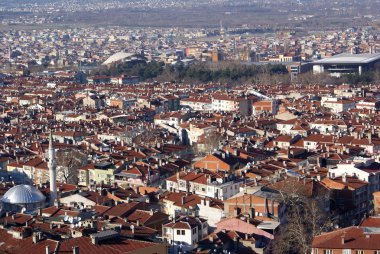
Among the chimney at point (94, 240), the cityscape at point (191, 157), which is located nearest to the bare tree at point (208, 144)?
the cityscape at point (191, 157)

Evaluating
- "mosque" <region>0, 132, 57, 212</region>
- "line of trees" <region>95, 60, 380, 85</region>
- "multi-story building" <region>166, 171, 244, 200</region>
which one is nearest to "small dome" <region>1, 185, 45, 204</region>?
"mosque" <region>0, 132, 57, 212</region>

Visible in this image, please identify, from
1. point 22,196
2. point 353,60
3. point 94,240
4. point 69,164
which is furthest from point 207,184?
point 353,60

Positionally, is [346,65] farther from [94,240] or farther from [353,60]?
[94,240]

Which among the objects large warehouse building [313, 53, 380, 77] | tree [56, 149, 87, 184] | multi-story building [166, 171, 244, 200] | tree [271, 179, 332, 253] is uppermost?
tree [271, 179, 332, 253]

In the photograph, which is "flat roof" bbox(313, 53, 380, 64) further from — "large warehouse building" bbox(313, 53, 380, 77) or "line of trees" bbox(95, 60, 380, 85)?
"line of trees" bbox(95, 60, 380, 85)

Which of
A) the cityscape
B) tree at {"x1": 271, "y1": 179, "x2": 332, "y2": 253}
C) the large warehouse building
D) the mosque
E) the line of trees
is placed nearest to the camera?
the cityscape

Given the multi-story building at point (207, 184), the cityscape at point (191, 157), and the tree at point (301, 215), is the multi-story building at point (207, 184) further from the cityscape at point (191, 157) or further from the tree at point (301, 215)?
the tree at point (301, 215)

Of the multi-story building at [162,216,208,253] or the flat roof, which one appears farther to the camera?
the flat roof

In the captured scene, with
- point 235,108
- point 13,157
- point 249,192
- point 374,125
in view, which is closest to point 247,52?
point 235,108
